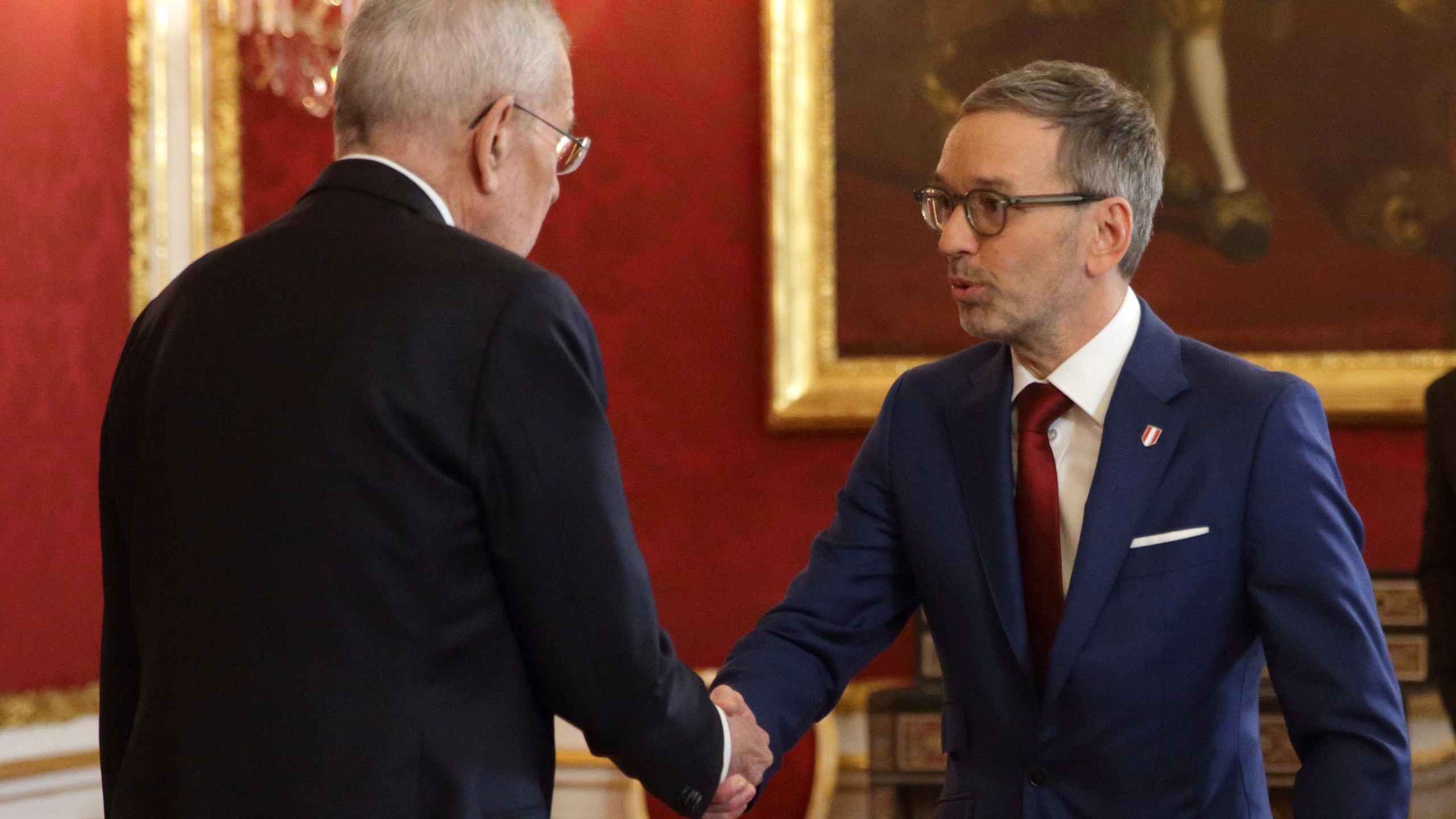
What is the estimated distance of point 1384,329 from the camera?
13.3ft

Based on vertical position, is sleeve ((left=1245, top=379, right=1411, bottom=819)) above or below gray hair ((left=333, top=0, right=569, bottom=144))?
below

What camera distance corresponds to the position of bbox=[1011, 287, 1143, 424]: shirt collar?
2.15 metres

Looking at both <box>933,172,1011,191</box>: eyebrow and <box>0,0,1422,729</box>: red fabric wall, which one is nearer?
<box>933,172,1011,191</box>: eyebrow

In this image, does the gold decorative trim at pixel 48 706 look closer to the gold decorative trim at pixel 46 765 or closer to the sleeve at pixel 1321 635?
the gold decorative trim at pixel 46 765

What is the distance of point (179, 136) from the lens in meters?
4.45

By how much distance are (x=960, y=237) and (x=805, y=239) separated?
218cm

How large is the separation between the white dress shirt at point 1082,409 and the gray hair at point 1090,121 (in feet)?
0.38

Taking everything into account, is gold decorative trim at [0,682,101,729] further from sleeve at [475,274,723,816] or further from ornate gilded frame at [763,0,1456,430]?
sleeve at [475,274,723,816]

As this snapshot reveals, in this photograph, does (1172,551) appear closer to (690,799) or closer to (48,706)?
(690,799)

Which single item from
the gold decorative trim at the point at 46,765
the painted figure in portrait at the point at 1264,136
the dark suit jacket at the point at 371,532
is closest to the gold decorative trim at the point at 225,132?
the gold decorative trim at the point at 46,765

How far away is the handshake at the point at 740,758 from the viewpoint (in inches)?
80.1

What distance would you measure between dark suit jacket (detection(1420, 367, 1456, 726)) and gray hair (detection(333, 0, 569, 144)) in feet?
7.62

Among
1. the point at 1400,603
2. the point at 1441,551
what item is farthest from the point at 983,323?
the point at 1400,603

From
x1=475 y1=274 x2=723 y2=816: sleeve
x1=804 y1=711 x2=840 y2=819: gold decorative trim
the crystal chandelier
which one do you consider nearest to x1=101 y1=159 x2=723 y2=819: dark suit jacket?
x1=475 y1=274 x2=723 y2=816: sleeve
